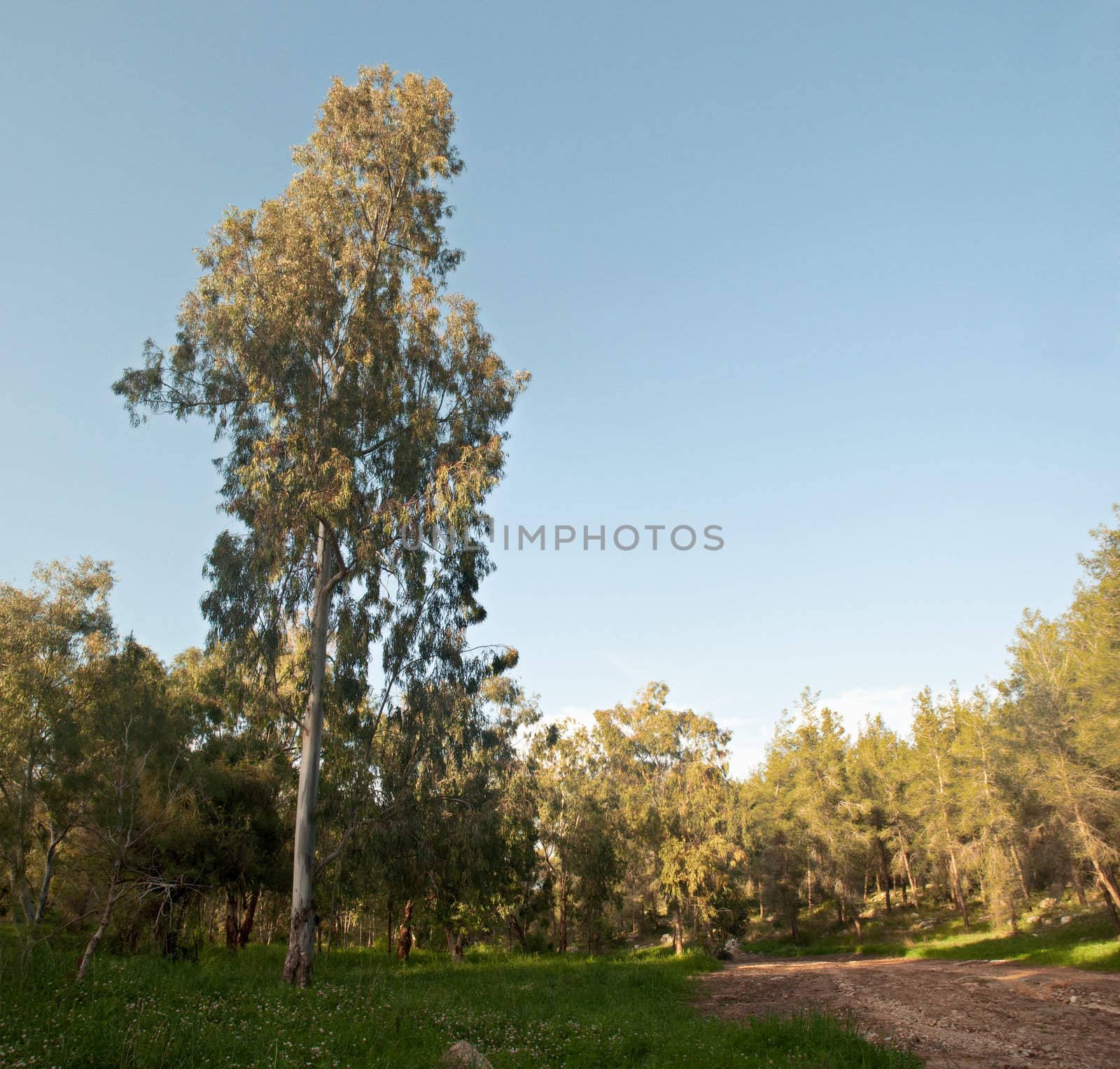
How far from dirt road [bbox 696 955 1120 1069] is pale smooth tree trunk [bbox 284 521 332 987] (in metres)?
9.77

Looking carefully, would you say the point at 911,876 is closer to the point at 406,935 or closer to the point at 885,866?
the point at 885,866

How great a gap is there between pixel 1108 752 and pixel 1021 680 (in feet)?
53.6

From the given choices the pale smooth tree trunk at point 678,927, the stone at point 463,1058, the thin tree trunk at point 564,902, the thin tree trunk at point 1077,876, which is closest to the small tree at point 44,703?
the stone at point 463,1058

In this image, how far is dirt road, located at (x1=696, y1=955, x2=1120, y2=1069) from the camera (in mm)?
11398

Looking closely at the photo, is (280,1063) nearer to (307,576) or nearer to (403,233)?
(307,576)

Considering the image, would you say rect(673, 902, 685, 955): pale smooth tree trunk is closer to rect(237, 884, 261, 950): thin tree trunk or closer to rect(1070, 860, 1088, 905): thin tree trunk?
rect(1070, 860, 1088, 905): thin tree trunk

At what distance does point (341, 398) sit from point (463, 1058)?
1542cm

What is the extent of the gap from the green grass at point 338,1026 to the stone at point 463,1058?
0.80 ft

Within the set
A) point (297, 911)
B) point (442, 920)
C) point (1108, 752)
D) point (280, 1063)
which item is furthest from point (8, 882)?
point (1108, 752)

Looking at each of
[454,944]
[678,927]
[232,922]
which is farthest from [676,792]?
[232,922]

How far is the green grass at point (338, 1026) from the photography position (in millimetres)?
8648

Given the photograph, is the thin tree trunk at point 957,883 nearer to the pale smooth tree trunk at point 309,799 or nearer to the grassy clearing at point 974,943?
the grassy clearing at point 974,943

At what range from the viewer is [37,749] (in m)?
19.2

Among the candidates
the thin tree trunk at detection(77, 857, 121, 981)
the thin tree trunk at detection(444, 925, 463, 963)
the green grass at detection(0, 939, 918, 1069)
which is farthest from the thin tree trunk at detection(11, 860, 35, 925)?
the thin tree trunk at detection(444, 925, 463, 963)
